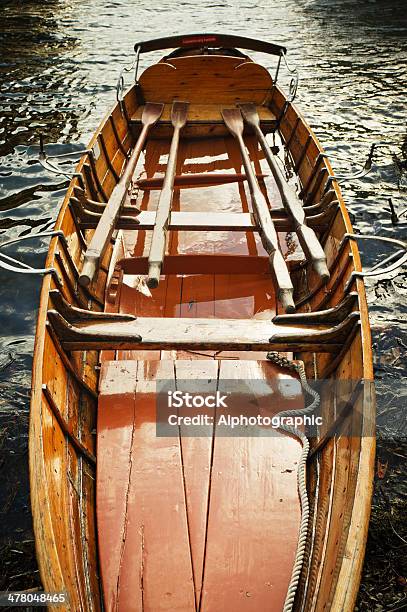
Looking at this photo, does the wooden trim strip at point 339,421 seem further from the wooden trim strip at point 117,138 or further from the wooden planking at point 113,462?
the wooden trim strip at point 117,138

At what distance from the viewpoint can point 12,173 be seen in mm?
8555

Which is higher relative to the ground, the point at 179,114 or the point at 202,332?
the point at 179,114

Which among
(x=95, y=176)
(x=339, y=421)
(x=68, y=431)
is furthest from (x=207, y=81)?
(x=68, y=431)

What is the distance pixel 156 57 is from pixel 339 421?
14392 mm

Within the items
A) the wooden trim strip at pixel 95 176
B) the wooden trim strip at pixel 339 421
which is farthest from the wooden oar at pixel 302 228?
the wooden trim strip at pixel 95 176

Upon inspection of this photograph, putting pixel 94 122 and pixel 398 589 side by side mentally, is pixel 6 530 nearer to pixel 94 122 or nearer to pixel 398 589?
pixel 398 589

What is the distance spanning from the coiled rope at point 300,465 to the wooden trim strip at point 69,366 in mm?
1264

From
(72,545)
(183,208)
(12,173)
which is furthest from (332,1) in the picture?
(72,545)

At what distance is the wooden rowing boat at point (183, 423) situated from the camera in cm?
259

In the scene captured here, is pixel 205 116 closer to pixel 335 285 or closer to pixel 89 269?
pixel 335 285

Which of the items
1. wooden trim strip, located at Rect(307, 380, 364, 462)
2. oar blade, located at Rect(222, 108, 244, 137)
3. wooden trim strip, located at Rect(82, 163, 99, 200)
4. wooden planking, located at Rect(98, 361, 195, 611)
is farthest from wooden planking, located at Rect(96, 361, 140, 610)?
oar blade, located at Rect(222, 108, 244, 137)

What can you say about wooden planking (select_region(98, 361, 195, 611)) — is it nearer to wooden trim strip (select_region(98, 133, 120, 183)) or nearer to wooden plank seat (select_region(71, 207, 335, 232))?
wooden plank seat (select_region(71, 207, 335, 232))

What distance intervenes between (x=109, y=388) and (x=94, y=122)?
815cm

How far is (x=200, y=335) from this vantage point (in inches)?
131
